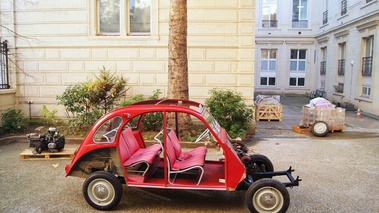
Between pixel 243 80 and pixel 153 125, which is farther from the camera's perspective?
pixel 243 80

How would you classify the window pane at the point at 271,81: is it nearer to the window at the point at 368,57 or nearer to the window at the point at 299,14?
the window at the point at 299,14

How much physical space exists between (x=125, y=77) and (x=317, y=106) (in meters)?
6.65

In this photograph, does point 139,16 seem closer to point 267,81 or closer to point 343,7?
point 343,7

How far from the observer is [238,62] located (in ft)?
36.9

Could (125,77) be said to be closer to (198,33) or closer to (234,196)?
(198,33)

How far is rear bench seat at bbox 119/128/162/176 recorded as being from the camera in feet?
17.1

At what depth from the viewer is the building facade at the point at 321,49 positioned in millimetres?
17516

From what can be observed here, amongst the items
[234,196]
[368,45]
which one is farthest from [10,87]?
[368,45]

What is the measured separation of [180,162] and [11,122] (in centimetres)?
731

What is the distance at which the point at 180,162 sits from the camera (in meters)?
5.42

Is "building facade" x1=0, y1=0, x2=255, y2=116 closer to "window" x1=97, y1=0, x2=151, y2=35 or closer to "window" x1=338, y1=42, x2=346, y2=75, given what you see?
"window" x1=97, y1=0, x2=151, y2=35

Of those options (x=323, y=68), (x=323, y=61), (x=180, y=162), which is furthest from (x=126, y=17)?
(x=323, y=61)

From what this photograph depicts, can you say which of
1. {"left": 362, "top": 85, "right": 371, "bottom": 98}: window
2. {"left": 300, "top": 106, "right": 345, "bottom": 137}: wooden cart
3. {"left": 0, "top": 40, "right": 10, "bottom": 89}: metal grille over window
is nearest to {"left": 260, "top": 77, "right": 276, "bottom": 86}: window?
{"left": 362, "top": 85, "right": 371, "bottom": 98}: window

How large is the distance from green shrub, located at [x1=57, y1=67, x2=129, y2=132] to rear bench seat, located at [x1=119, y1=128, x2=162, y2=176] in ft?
15.4
